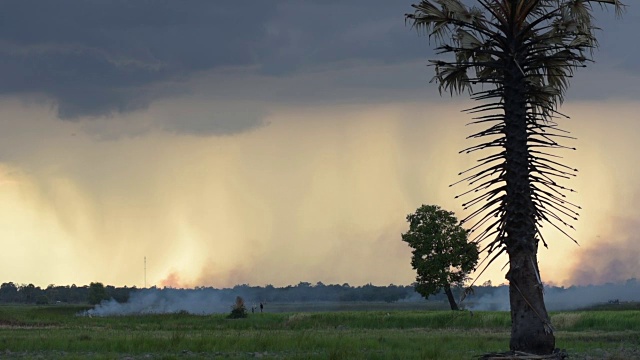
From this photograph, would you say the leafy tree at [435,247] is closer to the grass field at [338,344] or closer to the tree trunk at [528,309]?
the grass field at [338,344]

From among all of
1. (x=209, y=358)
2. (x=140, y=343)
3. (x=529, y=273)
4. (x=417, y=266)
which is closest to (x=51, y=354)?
(x=140, y=343)

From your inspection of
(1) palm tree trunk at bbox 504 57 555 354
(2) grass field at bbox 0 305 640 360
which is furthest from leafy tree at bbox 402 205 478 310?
(1) palm tree trunk at bbox 504 57 555 354

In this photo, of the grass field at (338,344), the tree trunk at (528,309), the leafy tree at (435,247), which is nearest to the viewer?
the tree trunk at (528,309)

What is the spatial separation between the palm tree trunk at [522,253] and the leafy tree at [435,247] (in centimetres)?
7331

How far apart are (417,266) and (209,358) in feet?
214

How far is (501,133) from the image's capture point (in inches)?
873

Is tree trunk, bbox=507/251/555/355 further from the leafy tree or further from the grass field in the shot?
the leafy tree

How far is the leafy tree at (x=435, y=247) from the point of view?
312 feet

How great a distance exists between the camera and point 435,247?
9662 cm

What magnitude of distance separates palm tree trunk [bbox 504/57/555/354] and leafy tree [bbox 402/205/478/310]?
73310 mm

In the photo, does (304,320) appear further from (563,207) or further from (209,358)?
(563,207)

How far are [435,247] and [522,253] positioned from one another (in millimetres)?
75727

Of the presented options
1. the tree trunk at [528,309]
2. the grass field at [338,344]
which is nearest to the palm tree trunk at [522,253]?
the tree trunk at [528,309]

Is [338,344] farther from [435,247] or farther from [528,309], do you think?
[435,247]
